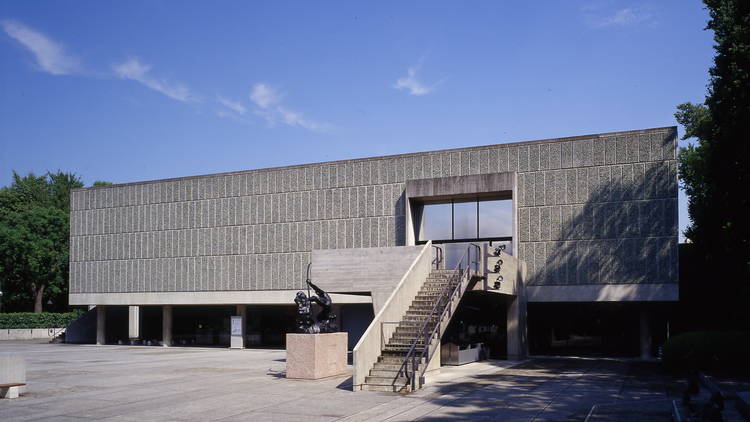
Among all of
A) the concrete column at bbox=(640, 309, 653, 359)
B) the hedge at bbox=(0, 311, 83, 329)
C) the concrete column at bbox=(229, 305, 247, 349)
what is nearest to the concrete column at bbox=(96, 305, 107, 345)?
the concrete column at bbox=(229, 305, 247, 349)

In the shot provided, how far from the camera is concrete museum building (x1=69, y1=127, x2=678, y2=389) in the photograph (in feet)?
85.4

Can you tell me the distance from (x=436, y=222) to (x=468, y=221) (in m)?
1.65

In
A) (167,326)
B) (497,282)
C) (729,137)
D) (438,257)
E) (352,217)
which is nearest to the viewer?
(729,137)

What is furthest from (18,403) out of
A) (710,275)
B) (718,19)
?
(710,275)

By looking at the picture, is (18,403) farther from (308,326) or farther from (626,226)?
(626,226)

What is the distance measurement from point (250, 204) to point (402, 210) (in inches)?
A: 361

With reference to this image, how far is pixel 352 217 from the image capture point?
3519 centimetres

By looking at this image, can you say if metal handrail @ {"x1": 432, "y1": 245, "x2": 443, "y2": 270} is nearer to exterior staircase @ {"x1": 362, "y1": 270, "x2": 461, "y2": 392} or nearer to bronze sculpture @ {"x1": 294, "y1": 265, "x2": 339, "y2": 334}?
exterior staircase @ {"x1": 362, "y1": 270, "x2": 461, "y2": 392}

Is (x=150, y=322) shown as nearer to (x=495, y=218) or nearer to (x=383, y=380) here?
(x=495, y=218)

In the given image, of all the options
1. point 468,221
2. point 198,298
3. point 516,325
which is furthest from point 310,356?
point 198,298

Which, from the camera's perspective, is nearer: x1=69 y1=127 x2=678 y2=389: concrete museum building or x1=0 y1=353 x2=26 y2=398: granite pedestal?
x1=0 y1=353 x2=26 y2=398: granite pedestal

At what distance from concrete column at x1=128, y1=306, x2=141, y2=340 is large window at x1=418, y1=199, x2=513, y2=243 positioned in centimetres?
2175

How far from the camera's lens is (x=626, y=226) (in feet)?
Result: 98.2

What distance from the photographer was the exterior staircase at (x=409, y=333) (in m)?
18.1
